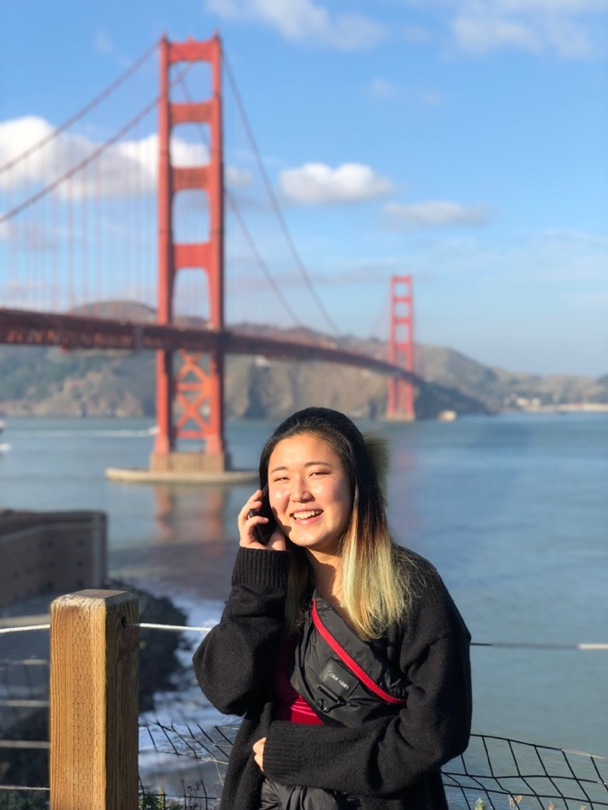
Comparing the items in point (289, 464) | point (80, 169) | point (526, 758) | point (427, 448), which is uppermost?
point (80, 169)

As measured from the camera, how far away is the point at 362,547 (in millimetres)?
1405

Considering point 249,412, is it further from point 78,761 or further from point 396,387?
point 78,761

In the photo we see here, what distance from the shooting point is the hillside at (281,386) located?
77.2 meters

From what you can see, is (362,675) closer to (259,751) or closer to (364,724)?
(364,724)

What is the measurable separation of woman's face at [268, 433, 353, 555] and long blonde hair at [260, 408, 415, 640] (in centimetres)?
1

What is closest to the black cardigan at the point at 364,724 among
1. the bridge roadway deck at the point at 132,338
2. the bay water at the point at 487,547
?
the bay water at the point at 487,547

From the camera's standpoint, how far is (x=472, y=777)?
5.70 ft

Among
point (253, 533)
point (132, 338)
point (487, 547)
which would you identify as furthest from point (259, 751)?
point (132, 338)

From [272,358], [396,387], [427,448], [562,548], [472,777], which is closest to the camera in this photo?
[472,777]

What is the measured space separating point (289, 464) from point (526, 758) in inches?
30.9

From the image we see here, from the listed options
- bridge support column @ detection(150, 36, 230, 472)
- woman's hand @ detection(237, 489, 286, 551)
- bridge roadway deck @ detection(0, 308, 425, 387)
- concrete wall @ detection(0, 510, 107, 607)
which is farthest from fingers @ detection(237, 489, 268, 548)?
bridge support column @ detection(150, 36, 230, 472)

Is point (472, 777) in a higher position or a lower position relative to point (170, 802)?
higher

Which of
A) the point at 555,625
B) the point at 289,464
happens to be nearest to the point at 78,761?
the point at 289,464

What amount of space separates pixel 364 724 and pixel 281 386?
86305 millimetres
